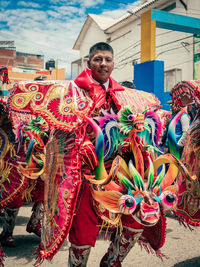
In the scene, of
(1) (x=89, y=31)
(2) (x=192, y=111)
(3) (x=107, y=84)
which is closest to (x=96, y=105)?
(3) (x=107, y=84)

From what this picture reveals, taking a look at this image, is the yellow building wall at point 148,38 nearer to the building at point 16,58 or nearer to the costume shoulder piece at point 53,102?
the costume shoulder piece at point 53,102

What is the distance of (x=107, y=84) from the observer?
230 cm

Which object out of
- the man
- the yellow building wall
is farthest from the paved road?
the yellow building wall

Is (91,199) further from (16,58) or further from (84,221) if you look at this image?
(16,58)

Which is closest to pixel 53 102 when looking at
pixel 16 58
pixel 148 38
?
pixel 148 38

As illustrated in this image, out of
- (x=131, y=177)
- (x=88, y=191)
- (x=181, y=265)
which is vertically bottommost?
(x=181, y=265)

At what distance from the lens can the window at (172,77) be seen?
564 inches

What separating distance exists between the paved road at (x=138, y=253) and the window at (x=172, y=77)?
430 inches

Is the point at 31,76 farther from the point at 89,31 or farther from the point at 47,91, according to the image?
the point at 47,91

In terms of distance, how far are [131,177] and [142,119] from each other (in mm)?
348

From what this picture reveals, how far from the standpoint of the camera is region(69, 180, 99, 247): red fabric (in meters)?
2.07

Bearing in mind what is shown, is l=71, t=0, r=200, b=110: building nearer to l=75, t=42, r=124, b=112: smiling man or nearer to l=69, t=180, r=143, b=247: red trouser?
l=75, t=42, r=124, b=112: smiling man

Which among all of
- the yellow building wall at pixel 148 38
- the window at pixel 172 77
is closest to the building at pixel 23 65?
the window at pixel 172 77

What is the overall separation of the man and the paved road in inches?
40.9
